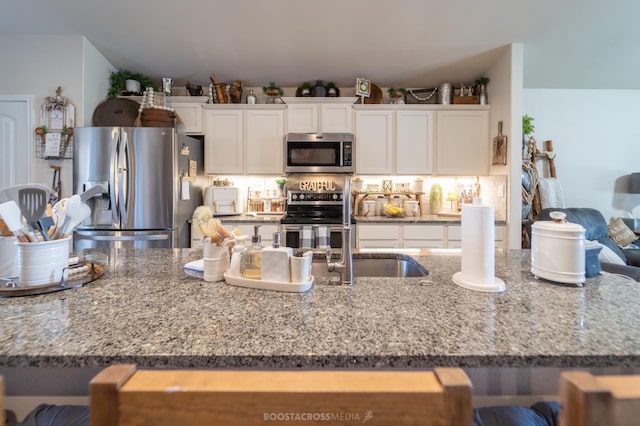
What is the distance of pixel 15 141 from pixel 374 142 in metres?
3.71

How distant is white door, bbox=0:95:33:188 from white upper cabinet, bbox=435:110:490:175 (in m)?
4.32

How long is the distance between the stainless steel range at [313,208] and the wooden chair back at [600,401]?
2.63 m

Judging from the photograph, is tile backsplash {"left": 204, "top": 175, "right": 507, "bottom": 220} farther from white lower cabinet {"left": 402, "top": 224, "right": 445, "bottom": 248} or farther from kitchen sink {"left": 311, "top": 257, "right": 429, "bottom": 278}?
kitchen sink {"left": 311, "top": 257, "right": 429, "bottom": 278}

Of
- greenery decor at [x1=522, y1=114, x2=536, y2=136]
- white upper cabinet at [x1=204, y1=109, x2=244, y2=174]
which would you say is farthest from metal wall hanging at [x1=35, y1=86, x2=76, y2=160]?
greenery decor at [x1=522, y1=114, x2=536, y2=136]

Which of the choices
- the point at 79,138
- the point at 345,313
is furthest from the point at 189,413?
the point at 79,138

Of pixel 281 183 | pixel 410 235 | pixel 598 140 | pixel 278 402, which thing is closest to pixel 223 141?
pixel 281 183

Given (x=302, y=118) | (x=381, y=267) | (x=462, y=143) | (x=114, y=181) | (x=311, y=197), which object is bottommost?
(x=381, y=267)

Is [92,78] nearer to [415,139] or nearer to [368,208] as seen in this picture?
[368,208]

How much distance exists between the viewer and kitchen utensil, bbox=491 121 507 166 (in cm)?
304

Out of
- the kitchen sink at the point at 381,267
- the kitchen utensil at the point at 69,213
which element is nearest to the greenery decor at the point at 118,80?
the kitchen utensil at the point at 69,213

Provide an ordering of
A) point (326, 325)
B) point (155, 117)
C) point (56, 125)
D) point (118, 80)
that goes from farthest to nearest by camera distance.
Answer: point (118, 80) < point (155, 117) < point (56, 125) < point (326, 325)

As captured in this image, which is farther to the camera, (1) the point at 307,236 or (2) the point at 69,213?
(1) the point at 307,236

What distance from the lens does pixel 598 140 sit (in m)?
3.80

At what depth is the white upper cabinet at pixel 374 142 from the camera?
3443 mm
